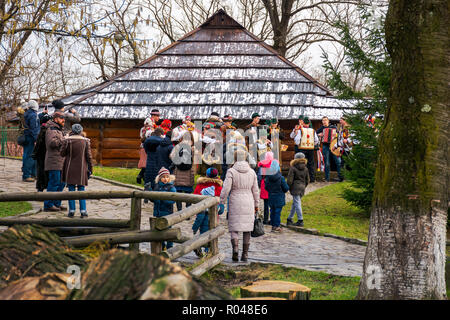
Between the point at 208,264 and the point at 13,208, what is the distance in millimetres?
5598

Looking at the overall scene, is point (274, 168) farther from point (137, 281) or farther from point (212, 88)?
point (212, 88)

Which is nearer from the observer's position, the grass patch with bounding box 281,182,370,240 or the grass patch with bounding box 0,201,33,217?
the grass patch with bounding box 0,201,33,217

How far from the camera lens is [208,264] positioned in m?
7.98

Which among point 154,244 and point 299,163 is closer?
point 154,244

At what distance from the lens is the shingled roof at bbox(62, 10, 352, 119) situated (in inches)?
808

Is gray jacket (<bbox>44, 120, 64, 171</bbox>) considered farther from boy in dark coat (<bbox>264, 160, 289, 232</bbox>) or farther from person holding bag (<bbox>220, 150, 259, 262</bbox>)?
boy in dark coat (<bbox>264, 160, 289, 232</bbox>)

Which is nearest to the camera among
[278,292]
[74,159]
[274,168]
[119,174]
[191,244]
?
[278,292]

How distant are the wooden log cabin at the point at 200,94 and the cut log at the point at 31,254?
50.8 feet

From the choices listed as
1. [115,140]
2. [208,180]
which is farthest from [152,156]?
[115,140]

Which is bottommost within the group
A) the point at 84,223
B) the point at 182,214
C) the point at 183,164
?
the point at 84,223

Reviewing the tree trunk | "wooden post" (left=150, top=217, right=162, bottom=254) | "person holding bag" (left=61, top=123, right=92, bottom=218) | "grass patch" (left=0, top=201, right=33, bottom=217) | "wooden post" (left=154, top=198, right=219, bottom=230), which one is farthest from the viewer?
"grass patch" (left=0, top=201, right=33, bottom=217)

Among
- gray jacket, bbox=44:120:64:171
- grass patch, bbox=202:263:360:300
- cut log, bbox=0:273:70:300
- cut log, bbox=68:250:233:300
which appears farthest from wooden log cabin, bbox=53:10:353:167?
cut log, bbox=68:250:233:300

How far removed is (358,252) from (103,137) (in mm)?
13890

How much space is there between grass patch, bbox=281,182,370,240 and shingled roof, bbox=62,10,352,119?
4347mm
